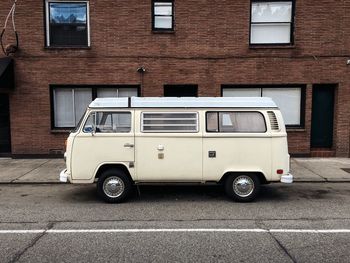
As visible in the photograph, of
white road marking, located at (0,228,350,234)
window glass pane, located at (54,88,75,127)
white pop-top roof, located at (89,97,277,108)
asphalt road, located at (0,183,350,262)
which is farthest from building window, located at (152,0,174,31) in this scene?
white road marking, located at (0,228,350,234)

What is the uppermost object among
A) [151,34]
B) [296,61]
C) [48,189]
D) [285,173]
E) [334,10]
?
[334,10]

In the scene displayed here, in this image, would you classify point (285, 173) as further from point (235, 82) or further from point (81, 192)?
point (235, 82)

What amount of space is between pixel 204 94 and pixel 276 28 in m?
3.43

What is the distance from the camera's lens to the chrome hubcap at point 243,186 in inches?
280

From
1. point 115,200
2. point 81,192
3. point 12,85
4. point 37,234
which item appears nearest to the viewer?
point 37,234

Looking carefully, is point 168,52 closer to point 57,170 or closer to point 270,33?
point 270,33

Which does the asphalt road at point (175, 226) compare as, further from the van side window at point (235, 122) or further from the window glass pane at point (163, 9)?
the window glass pane at point (163, 9)

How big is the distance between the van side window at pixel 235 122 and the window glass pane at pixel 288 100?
219 inches

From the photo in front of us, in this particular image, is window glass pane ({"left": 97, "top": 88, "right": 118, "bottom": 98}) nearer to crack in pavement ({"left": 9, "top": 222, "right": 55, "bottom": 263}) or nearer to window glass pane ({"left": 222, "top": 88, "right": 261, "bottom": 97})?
window glass pane ({"left": 222, "top": 88, "right": 261, "bottom": 97})

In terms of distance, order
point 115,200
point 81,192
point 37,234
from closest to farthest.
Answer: point 37,234 < point 115,200 < point 81,192

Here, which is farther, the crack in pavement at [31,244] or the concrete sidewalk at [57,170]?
the concrete sidewalk at [57,170]

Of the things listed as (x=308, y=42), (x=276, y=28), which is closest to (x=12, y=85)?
(x=276, y=28)

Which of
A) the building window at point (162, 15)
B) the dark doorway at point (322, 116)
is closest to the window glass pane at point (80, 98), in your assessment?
the building window at point (162, 15)

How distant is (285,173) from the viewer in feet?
23.2
